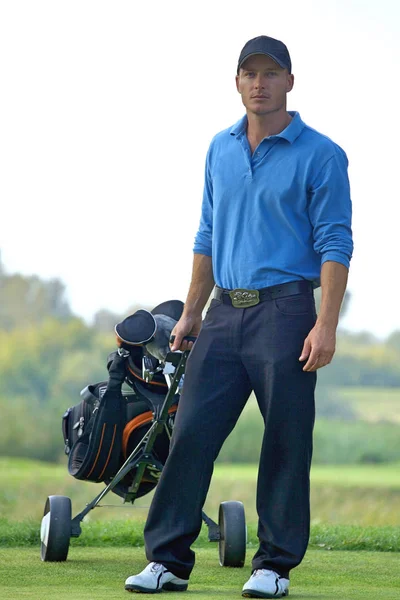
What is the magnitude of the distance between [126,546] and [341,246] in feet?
8.71

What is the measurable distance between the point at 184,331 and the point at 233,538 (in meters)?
0.99

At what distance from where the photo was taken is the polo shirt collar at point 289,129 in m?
4.35

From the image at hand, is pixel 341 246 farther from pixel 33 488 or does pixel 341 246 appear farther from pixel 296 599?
pixel 33 488

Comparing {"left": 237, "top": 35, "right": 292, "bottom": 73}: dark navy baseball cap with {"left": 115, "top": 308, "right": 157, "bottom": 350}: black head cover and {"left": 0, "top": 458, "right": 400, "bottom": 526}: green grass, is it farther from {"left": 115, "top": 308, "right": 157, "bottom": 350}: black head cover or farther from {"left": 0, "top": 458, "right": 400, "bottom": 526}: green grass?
{"left": 0, "top": 458, "right": 400, "bottom": 526}: green grass

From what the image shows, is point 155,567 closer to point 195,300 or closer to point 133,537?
point 195,300

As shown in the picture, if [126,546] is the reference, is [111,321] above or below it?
below

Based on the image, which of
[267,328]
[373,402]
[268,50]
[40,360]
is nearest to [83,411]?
[267,328]

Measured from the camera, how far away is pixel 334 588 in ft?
14.8

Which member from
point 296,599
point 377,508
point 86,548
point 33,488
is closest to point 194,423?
point 296,599

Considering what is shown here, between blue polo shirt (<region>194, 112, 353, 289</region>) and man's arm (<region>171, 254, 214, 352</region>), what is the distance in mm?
223

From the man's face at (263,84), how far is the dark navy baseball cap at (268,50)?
21mm

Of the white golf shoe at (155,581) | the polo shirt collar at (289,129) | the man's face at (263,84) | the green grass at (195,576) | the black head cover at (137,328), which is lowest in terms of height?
the green grass at (195,576)

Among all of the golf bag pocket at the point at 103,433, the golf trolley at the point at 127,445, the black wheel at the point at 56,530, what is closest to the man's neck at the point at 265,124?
the golf trolley at the point at 127,445

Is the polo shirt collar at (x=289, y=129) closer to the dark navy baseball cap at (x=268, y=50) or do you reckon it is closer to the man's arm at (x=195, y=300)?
the dark navy baseball cap at (x=268, y=50)
